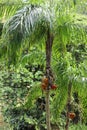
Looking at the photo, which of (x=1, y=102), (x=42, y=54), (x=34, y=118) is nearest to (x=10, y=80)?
(x=1, y=102)

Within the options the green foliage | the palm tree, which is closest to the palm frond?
the palm tree

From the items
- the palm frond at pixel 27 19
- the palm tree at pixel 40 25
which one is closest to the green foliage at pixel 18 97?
the palm tree at pixel 40 25

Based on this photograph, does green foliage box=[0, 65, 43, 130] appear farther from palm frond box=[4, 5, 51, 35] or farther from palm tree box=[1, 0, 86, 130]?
palm frond box=[4, 5, 51, 35]

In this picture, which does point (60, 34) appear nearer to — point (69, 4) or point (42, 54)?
point (69, 4)

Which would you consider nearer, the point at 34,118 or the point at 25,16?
the point at 25,16

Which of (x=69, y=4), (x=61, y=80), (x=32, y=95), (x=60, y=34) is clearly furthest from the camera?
(x=32, y=95)

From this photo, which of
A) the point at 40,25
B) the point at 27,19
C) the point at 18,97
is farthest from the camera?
the point at 18,97

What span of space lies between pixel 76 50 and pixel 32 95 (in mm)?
1502

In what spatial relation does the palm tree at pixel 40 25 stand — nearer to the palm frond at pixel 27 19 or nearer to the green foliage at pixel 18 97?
the palm frond at pixel 27 19

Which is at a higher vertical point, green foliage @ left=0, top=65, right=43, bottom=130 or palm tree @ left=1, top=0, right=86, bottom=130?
palm tree @ left=1, top=0, right=86, bottom=130

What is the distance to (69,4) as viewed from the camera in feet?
11.0

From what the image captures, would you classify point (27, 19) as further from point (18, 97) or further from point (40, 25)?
point (18, 97)

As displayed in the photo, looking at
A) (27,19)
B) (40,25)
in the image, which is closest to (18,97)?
(40,25)

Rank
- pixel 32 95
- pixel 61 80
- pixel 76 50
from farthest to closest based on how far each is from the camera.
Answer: pixel 76 50 → pixel 32 95 → pixel 61 80
